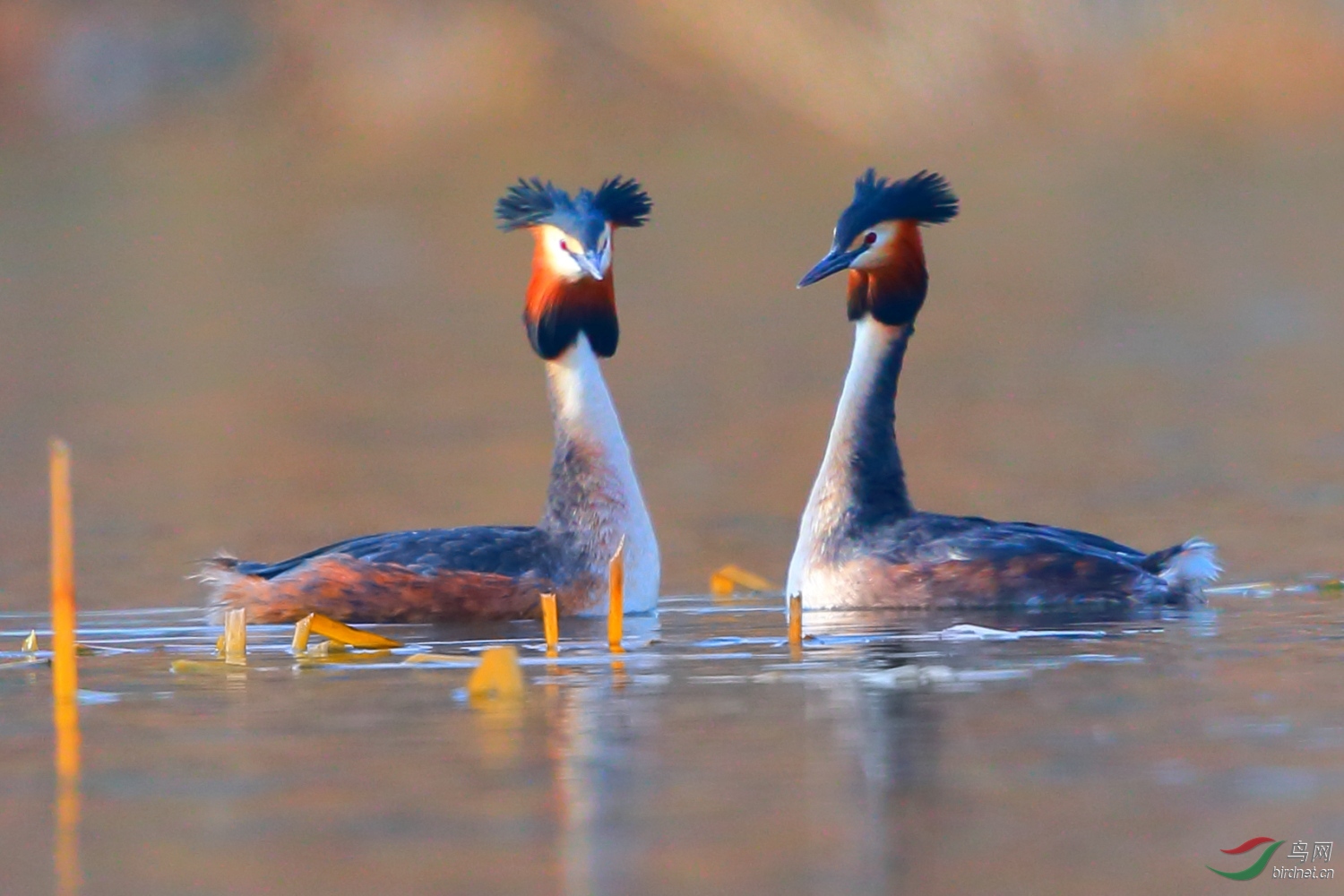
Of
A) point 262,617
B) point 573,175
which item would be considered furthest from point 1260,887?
point 573,175

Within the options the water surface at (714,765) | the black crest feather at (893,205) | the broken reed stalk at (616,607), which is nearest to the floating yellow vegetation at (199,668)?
the water surface at (714,765)

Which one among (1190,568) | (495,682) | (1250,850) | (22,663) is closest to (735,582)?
(1190,568)

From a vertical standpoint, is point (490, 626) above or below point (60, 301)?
below

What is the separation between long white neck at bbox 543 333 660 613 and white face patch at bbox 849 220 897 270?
1178mm

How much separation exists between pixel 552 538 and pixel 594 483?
34 cm

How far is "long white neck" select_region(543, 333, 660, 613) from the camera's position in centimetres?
1194

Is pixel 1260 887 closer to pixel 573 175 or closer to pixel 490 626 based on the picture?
pixel 490 626

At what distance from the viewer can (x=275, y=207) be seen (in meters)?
43.1

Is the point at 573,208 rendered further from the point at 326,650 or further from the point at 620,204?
the point at 326,650

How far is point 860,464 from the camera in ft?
40.1

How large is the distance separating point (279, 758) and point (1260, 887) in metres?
2.78

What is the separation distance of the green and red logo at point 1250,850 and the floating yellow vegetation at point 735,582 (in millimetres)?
6059

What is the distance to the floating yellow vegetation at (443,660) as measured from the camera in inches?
391

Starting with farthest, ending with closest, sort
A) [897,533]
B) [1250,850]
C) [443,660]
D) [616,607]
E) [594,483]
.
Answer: [594,483], [897,533], [616,607], [443,660], [1250,850]
